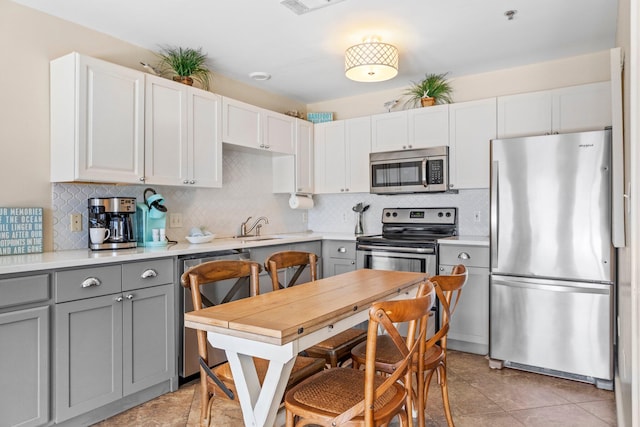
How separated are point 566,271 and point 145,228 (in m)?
3.03

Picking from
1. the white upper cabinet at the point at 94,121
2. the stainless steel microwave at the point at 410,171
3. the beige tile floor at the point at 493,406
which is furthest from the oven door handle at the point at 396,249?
the white upper cabinet at the point at 94,121

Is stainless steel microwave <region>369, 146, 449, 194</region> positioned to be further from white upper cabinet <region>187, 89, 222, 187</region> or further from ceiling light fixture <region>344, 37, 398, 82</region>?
white upper cabinet <region>187, 89, 222, 187</region>

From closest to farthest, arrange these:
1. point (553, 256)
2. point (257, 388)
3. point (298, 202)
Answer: point (257, 388) → point (553, 256) → point (298, 202)

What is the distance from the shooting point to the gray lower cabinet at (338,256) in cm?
408

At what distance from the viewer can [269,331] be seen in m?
1.32

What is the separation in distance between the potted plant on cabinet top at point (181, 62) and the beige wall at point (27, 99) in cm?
64

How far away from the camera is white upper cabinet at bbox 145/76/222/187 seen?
3006 mm

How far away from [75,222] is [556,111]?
147 inches

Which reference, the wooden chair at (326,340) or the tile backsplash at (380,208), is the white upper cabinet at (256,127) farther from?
the wooden chair at (326,340)

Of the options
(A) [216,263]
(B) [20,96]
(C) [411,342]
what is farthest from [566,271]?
(B) [20,96]

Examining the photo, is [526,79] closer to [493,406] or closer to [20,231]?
[493,406]

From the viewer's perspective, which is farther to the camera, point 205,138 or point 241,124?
point 241,124

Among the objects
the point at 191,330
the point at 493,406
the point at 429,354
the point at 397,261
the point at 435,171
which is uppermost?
the point at 435,171

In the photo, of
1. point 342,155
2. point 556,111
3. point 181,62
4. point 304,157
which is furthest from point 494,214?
point 181,62
